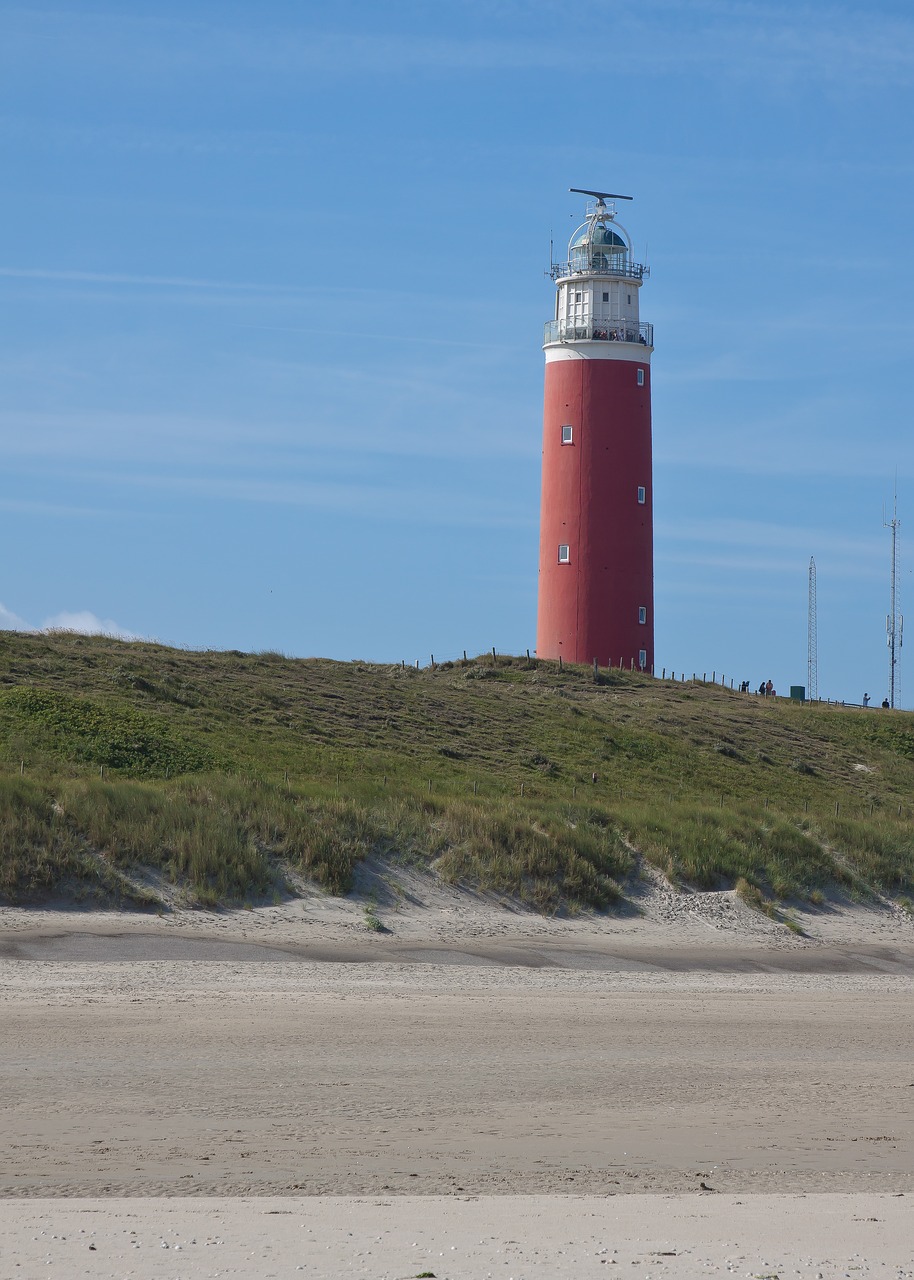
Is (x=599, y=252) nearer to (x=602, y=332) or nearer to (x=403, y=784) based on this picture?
(x=602, y=332)

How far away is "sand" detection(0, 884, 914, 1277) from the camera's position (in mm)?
8562

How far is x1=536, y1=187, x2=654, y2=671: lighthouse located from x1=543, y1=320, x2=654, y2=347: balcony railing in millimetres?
47

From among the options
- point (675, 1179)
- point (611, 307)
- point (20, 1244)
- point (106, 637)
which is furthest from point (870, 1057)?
point (611, 307)

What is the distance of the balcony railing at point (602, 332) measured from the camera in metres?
52.8

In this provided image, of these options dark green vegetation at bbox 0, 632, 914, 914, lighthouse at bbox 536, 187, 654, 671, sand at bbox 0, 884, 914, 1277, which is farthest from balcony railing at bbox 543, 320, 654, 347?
sand at bbox 0, 884, 914, 1277

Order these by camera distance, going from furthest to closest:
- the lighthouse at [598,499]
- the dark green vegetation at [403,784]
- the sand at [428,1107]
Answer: the lighthouse at [598,499] → the dark green vegetation at [403,784] → the sand at [428,1107]

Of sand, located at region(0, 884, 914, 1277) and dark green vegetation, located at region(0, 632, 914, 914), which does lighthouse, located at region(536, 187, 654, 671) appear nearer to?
dark green vegetation, located at region(0, 632, 914, 914)

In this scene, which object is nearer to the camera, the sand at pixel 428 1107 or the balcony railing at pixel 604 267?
the sand at pixel 428 1107

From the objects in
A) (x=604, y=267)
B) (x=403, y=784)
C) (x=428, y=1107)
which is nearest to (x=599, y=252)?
(x=604, y=267)

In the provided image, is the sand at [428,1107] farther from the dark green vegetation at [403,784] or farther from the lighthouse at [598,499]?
the lighthouse at [598,499]

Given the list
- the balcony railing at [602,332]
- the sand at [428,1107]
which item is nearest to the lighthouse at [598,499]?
the balcony railing at [602,332]

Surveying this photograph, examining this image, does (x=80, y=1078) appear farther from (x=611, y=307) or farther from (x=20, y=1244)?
(x=611, y=307)

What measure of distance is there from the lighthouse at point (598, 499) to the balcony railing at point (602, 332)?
5 centimetres

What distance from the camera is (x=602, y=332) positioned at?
52.9 meters
